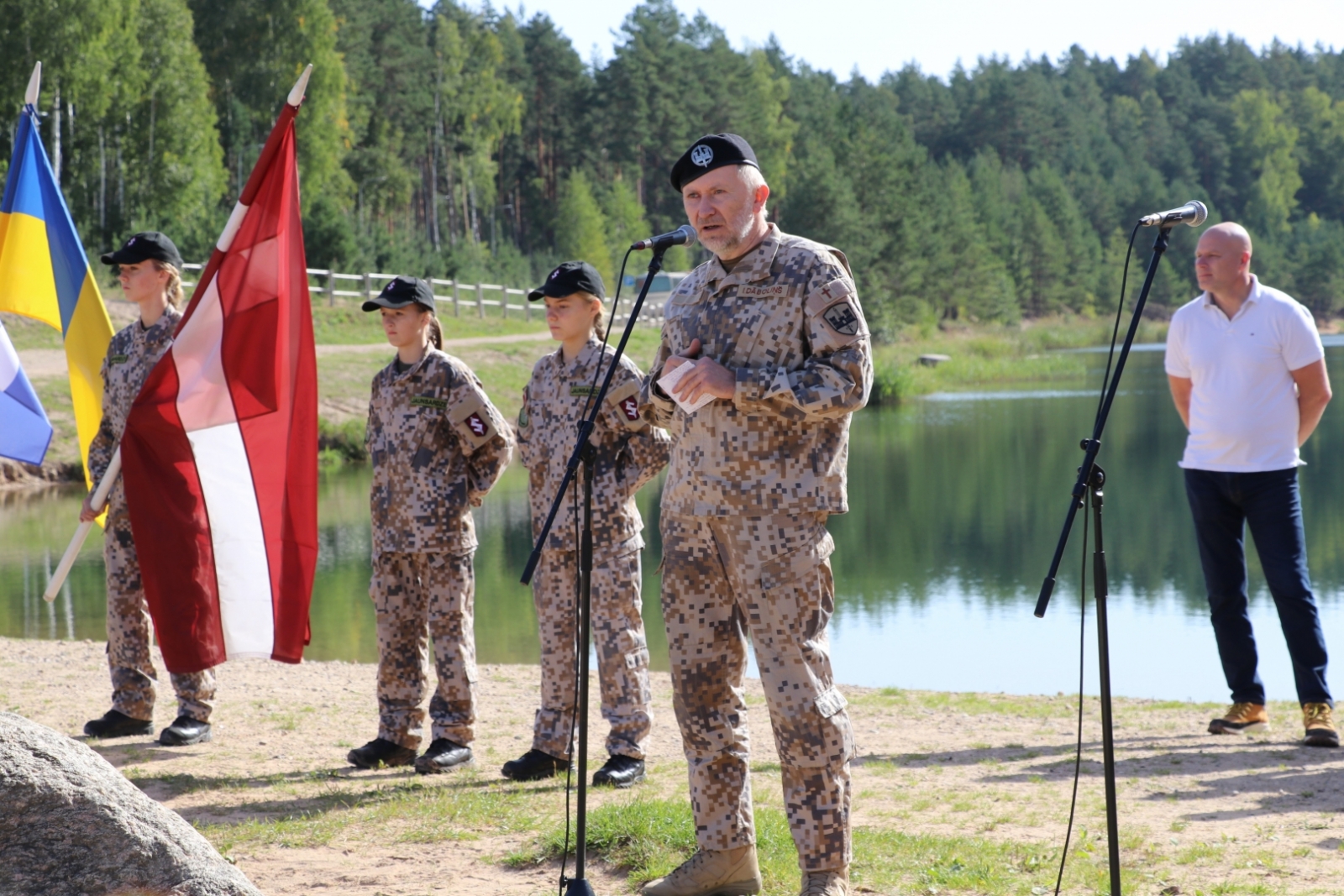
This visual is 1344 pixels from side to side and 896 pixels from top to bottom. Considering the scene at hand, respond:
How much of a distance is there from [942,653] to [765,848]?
609 cm

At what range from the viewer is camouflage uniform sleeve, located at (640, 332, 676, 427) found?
11.5 feet

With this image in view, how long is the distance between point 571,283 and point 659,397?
1.65 m

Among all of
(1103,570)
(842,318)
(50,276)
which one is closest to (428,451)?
(50,276)

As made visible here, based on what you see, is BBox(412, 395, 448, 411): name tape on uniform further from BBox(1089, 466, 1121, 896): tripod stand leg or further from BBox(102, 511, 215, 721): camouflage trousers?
BBox(1089, 466, 1121, 896): tripod stand leg

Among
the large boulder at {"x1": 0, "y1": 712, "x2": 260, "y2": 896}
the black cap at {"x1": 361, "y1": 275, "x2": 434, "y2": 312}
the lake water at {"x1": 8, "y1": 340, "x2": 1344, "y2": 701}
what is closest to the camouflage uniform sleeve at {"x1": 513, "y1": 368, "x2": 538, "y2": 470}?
the black cap at {"x1": 361, "y1": 275, "x2": 434, "y2": 312}

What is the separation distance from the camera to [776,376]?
10.6ft

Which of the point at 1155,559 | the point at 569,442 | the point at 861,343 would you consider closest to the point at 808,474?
the point at 861,343

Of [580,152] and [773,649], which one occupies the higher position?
[580,152]

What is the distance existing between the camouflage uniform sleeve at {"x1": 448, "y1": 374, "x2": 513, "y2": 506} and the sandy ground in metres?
1.12

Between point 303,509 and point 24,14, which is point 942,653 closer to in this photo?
point 303,509

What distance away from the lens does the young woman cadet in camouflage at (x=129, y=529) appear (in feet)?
18.6

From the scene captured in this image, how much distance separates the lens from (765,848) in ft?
13.0

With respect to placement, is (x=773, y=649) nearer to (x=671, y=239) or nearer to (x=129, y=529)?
(x=671, y=239)

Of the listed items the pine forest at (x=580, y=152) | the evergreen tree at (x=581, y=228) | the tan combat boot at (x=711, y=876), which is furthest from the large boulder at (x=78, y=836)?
the evergreen tree at (x=581, y=228)
